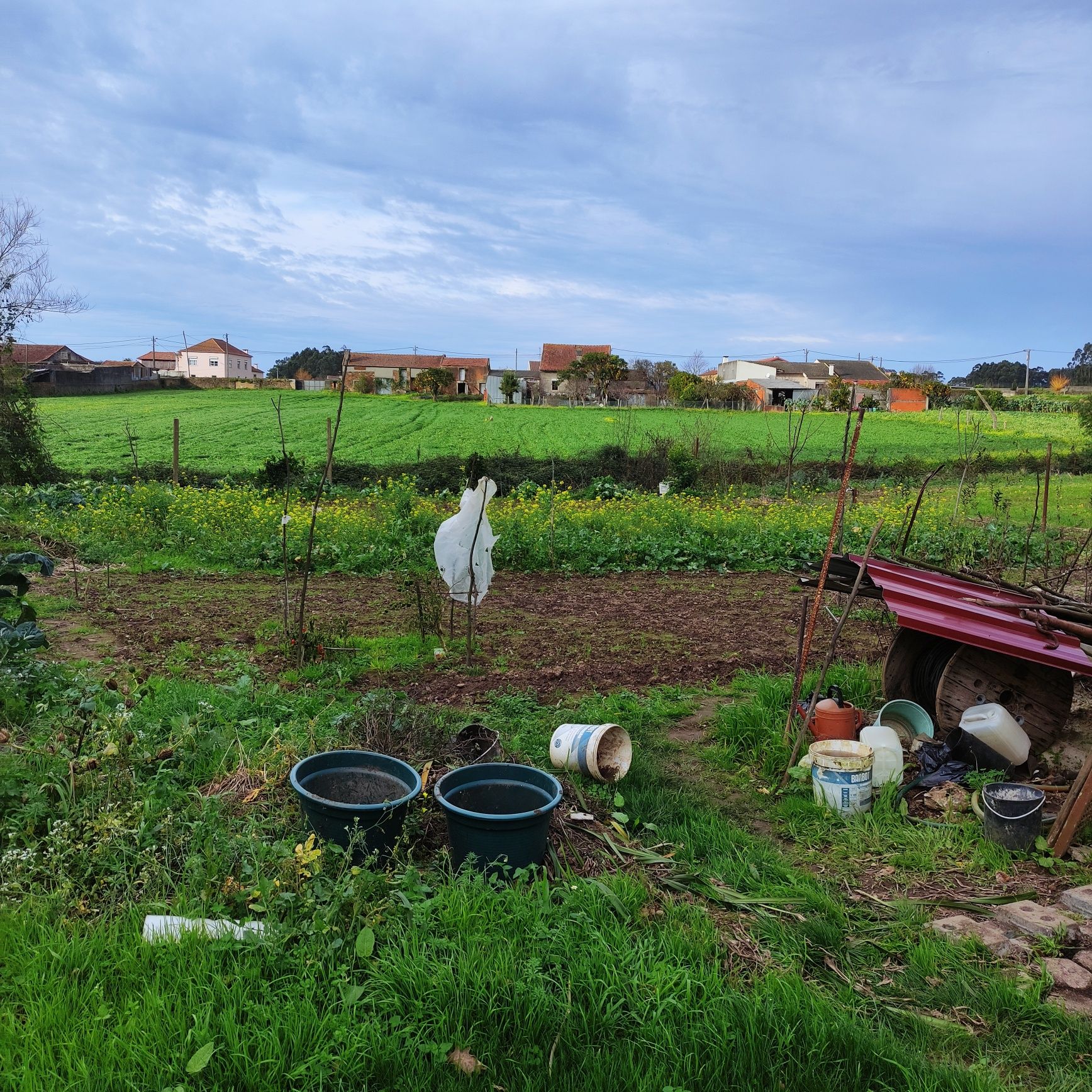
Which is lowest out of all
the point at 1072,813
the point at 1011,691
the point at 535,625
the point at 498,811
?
the point at 535,625

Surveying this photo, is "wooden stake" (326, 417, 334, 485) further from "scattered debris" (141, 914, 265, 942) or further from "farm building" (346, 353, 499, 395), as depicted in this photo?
"farm building" (346, 353, 499, 395)

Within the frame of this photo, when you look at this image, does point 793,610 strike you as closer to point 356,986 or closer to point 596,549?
point 596,549

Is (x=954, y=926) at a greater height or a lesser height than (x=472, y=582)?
lesser

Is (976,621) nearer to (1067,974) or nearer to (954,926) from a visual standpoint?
(954,926)

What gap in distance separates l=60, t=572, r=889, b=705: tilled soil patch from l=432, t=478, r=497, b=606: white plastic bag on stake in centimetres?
64

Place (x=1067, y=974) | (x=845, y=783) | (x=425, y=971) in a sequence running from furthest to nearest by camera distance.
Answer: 1. (x=845, y=783)
2. (x=1067, y=974)
3. (x=425, y=971)

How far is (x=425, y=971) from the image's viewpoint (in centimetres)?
249

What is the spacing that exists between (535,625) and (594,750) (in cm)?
352

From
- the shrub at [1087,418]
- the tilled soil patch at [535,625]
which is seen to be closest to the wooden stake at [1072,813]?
the tilled soil patch at [535,625]

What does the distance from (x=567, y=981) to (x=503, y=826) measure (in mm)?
638

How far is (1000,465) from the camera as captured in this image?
23594 mm

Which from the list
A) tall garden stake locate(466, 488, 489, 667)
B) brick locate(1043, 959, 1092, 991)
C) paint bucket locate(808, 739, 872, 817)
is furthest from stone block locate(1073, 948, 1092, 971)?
tall garden stake locate(466, 488, 489, 667)

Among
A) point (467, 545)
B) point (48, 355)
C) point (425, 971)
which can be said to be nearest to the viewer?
point (425, 971)

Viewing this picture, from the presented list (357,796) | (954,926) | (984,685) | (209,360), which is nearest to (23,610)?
(357,796)
